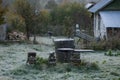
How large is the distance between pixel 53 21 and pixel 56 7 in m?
2.06

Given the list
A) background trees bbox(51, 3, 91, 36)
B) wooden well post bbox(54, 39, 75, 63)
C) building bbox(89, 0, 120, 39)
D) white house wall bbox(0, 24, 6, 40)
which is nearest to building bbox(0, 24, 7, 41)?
white house wall bbox(0, 24, 6, 40)

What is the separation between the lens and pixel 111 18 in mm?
30391

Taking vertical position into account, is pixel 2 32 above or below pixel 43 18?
below

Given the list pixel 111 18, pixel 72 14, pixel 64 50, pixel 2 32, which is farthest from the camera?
pixel 72 14

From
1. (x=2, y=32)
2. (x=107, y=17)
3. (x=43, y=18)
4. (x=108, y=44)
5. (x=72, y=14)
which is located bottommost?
(x=108, y=44)

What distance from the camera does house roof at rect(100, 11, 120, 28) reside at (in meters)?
29.4

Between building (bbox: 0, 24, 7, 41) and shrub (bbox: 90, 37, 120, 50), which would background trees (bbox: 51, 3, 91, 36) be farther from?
shrub (bbox: 90, 37, 120, 50)

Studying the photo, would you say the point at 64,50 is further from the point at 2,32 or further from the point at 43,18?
the point at 43,18

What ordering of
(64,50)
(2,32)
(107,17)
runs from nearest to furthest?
(64,50) < (2,32) < (107,17)

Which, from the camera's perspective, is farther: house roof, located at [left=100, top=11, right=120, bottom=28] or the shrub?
house roof, located at [left=100, top=11, right=120, bottom=28]

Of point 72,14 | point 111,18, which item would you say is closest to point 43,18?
point 111,18

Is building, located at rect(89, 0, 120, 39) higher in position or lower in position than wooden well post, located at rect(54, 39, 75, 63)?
higher

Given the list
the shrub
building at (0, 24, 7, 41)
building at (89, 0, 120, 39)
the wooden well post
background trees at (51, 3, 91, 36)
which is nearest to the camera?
the wooden well post

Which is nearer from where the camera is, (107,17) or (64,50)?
(64,50)
